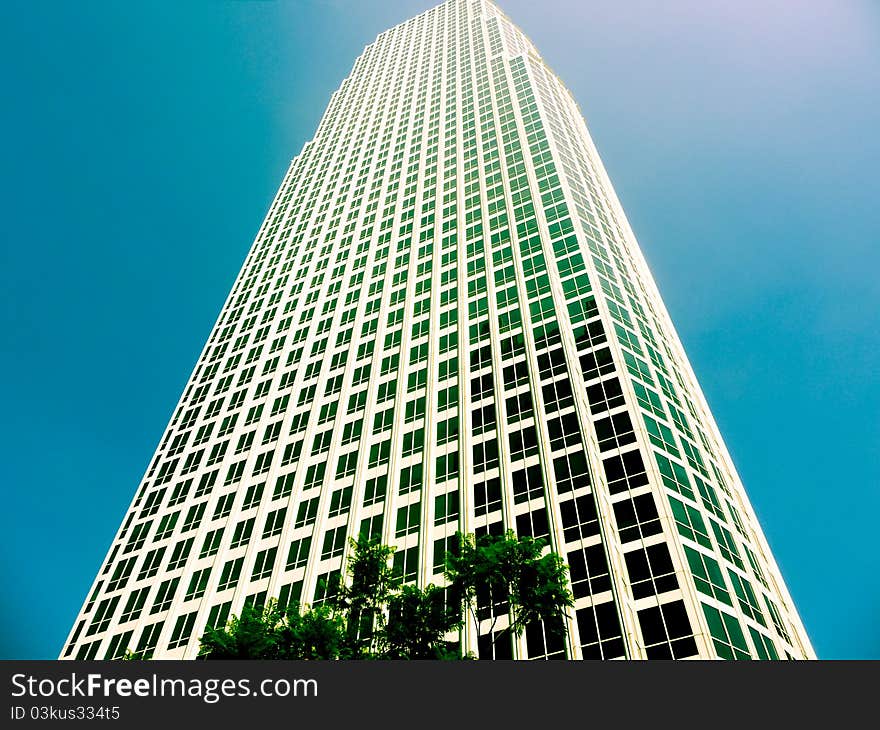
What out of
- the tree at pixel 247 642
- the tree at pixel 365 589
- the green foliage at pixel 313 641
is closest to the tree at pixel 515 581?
the tree at pixel 365 589

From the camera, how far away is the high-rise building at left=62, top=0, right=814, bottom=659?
148 ft

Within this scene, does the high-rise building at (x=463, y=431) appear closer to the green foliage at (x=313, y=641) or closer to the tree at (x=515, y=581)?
the tree at (x=515, y=581)

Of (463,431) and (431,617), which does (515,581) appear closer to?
(431,617)

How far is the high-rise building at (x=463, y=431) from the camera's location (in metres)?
45.2

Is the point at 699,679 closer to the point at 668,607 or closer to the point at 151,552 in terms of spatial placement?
the point at 668,607

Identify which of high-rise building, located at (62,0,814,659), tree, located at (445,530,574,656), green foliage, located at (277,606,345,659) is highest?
A: high-rise building, located at (62,0,814,659)

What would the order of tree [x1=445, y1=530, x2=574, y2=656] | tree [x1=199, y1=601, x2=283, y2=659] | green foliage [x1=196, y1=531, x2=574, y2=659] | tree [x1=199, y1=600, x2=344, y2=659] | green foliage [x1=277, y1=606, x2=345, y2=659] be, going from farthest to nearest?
1. tree [x1=445, y1=530, x2=574, y2=656]
2. tree [x1=199, y1=601, x2=283, y2=659]
3. green foliage [x1=196, y1=531, x2=574, y2=659]
4. tree [x1=199, y1=600, x2=344, y2=659]
5. green foliage [x1=277, y1=606, x2=345, y2=659]

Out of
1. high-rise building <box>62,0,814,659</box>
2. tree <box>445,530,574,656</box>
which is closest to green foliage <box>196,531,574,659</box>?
tree <box>445,530,574,656</box>

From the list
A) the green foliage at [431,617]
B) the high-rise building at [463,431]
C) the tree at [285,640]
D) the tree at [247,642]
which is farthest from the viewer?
the high-rise building at [463,431]

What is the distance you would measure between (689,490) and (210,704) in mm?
38401

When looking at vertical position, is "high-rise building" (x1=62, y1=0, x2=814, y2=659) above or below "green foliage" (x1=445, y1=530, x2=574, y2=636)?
above

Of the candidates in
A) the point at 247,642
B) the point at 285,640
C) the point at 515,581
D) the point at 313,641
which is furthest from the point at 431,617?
the point at 247,642

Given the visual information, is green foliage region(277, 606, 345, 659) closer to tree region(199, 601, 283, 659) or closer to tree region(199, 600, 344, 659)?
tree region(199, 600, 344, 659)

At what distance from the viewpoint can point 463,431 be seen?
60.4 meters
